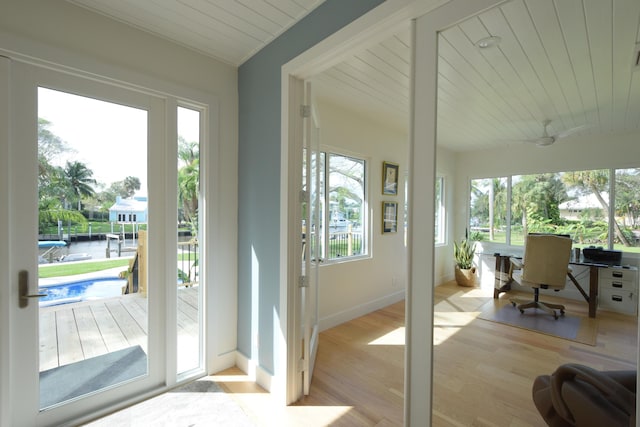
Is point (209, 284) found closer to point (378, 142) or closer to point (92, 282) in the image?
point (92, 282)

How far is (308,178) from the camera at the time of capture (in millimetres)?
2268

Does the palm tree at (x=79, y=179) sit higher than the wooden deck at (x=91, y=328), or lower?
higher

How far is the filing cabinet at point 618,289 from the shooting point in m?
0.87

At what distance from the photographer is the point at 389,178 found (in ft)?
12.7

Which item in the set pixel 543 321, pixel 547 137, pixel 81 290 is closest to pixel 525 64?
pixel 547 137

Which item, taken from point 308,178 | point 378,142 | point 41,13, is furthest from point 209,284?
point 378,142

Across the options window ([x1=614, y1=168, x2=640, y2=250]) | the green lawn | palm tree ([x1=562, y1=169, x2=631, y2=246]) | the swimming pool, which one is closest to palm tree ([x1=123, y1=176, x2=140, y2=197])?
the green lawn

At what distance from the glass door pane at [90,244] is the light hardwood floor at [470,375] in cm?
94

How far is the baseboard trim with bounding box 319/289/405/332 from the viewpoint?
3300 millimetres

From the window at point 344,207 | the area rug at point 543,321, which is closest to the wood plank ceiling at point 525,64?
the area rug at point 543,321

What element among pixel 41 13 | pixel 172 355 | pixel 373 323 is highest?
pixel 41 13

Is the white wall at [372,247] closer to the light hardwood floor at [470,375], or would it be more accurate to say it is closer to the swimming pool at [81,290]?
the light hardwood floor at [470,375]

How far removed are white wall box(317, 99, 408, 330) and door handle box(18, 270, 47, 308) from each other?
2355 millimetres

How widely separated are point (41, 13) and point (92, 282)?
1715mm
